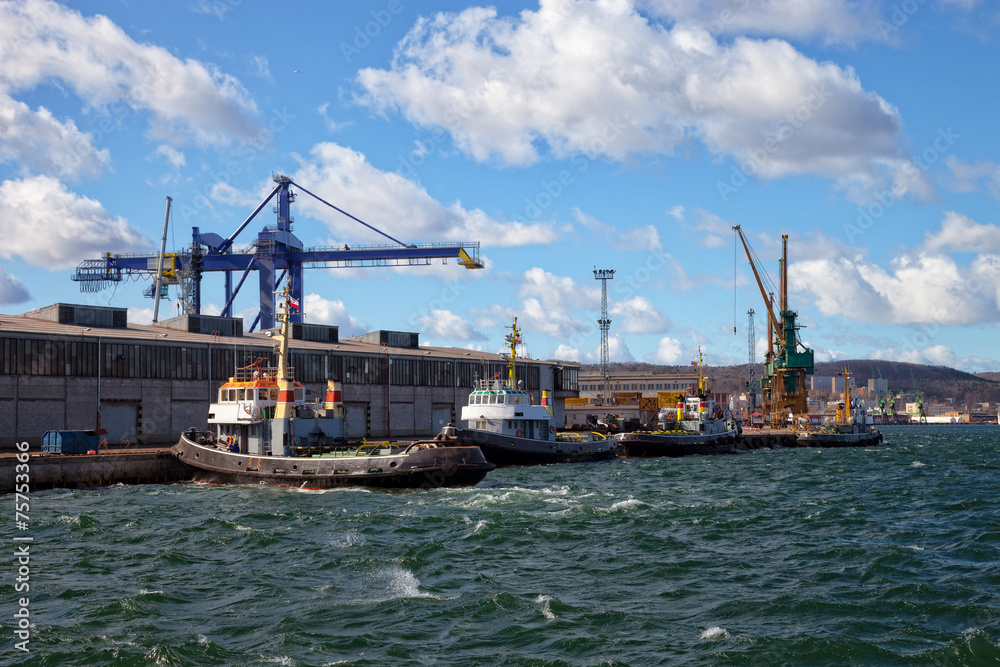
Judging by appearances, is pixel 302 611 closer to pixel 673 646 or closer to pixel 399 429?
pixel 673 646

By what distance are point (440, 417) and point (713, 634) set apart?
61.1 meters

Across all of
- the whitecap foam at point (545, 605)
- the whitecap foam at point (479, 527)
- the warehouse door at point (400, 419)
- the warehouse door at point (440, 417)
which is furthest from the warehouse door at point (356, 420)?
the whitecap foam at point (545, 605)

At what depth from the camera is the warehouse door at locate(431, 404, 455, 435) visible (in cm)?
7444

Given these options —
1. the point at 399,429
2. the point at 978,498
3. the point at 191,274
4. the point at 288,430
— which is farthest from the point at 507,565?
the point at 191,274

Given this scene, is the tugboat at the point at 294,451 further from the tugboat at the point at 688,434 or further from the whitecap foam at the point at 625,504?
the tugboat at the point at 688,434

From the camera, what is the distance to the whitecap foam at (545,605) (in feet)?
53.0

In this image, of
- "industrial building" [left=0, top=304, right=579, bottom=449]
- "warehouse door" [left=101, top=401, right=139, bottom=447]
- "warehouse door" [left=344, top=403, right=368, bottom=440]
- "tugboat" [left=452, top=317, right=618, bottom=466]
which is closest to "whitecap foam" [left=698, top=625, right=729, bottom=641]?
"industrial building" [left=0, top=304, right=579, bottom=449]

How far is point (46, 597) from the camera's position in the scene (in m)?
17.6

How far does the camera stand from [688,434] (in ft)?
246

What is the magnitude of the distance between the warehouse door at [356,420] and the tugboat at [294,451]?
22344 mm

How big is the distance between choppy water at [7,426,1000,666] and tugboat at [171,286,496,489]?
2159 mm

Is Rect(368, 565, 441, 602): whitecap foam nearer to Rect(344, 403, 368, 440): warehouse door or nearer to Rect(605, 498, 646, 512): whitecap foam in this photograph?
Rect(605, 498, 646, 512): whitecap foam

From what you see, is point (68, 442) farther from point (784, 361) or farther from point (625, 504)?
point (784, 361)

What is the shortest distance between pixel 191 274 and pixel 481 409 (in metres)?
58.3
